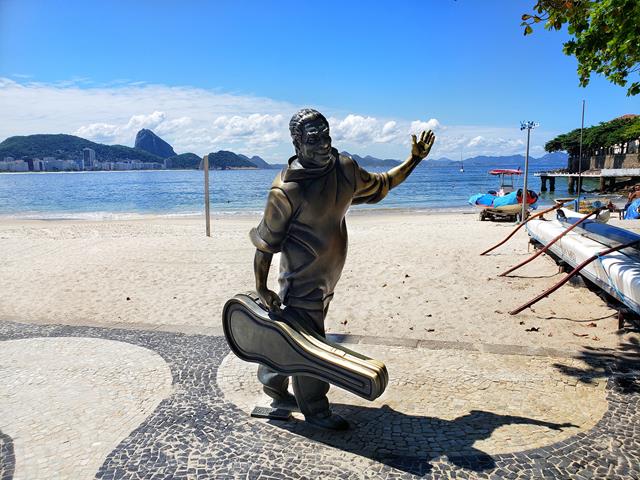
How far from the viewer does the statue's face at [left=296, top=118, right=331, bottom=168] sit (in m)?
3.82

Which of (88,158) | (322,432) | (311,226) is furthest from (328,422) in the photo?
(88,158)

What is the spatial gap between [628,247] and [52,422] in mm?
8193

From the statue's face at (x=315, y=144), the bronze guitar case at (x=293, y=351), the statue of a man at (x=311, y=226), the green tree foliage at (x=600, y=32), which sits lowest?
the bronze guitar case at (x=293, y=351)

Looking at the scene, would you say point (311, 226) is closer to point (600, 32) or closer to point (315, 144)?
point (315, 144)

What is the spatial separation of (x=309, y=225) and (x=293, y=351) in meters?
1.00

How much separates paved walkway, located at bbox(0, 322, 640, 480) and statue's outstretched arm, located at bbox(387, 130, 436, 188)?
2136mm

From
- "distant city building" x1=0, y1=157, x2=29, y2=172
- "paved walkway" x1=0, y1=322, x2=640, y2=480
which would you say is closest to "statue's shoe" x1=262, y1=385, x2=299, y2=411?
"paved walkway" x1=0, y1=322, x2=640, y2=480

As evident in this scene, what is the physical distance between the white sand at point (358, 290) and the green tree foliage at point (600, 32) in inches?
141

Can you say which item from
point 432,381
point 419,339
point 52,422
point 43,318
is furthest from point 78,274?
point 432,381

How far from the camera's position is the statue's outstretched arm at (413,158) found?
4398 mm

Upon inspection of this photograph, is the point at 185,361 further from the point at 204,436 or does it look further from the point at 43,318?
the point at 43,318

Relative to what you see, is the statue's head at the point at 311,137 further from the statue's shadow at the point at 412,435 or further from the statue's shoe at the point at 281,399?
the statue's shadow at the point at 412,435

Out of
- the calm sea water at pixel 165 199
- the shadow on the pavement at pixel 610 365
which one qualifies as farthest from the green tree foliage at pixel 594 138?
the shadow on the pavement at pixel 610 365

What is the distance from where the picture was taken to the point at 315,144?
3830 millimetres
